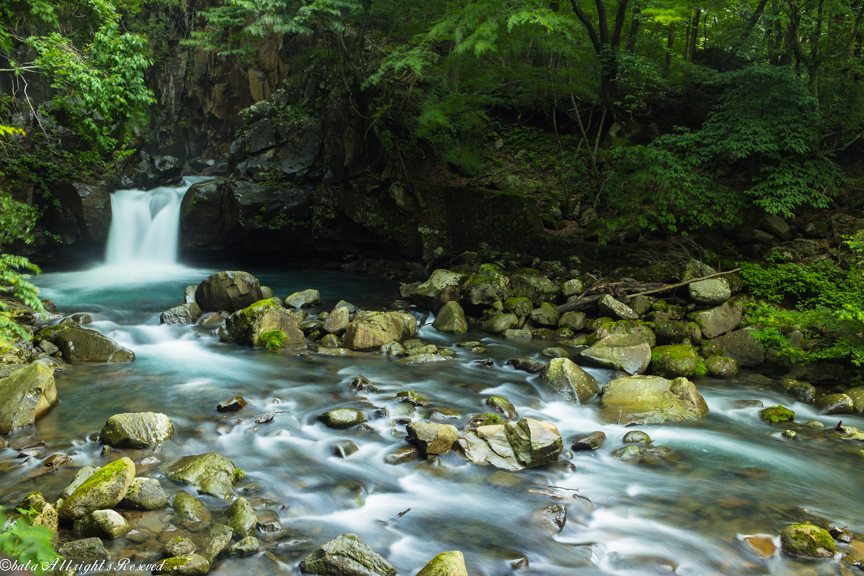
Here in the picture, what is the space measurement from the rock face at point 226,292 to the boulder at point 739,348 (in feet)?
30.2

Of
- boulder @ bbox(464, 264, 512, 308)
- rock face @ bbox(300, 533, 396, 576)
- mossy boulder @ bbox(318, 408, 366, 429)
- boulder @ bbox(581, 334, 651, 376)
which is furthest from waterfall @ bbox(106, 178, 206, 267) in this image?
rock face @ bbox(300, 533, 396, 576)

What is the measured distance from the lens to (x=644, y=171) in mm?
10742

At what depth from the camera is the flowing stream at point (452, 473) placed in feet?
13.8

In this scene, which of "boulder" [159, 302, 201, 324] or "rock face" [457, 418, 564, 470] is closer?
"rock face" [457, 418, 564, 470]

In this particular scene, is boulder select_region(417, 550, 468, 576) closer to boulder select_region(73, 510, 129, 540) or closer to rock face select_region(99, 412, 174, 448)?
boulder select_region(73, 510, 129, 540)

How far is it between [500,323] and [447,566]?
7.33 m

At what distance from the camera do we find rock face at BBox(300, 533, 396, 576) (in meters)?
3.61

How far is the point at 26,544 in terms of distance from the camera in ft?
5.83

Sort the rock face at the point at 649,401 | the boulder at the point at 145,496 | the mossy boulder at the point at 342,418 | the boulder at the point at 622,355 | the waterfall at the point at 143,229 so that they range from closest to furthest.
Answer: the boulder at the point at 145,496 < the mossy boulder at the point at 342,418 < the rock face at the point at 649,401 < the boulder at the point at 622,355 < the waterfall at the point at 143,229

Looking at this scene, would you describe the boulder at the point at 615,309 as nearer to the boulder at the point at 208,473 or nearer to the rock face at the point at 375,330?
the rock face at the point at 375,330

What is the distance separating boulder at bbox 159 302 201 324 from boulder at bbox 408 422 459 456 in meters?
6.91

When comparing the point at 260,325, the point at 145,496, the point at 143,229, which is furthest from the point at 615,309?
the point at 143,229

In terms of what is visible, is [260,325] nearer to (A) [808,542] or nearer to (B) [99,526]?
(B) [99,526]

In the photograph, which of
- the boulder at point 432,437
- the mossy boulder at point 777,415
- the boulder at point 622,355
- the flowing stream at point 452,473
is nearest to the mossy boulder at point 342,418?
the flowing stream at point 452,473
